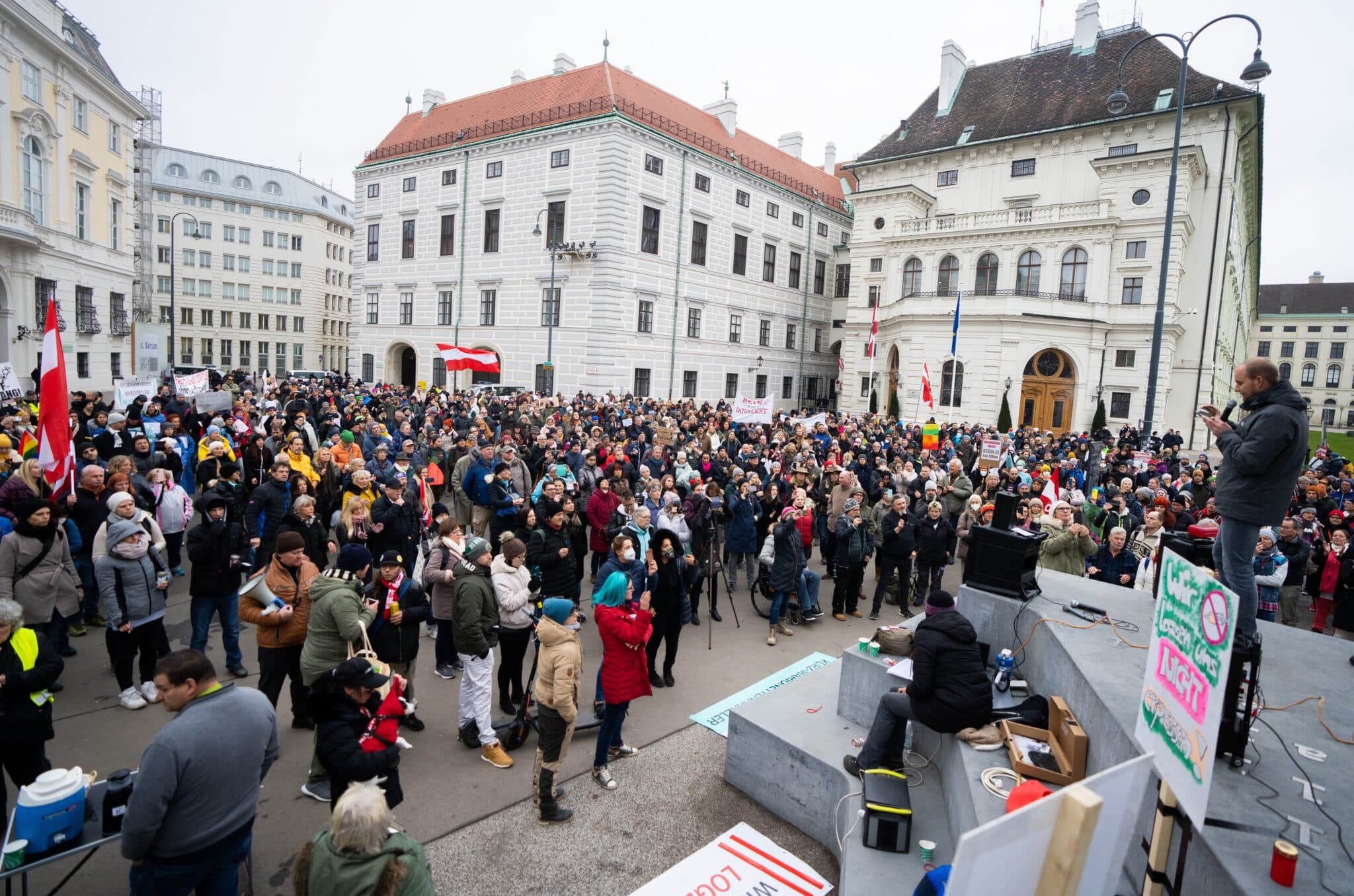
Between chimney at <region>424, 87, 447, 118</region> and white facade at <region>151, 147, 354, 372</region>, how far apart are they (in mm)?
32221

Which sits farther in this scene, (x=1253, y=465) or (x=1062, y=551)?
(x=1062, y=551)

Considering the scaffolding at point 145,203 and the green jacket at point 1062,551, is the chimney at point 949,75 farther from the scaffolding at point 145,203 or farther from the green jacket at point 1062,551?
the scaffolding at point 145,203

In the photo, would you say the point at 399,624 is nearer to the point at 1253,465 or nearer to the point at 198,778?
the point at 198,778

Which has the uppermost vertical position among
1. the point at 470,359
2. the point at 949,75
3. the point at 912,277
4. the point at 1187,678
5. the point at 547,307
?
the point at 949,75

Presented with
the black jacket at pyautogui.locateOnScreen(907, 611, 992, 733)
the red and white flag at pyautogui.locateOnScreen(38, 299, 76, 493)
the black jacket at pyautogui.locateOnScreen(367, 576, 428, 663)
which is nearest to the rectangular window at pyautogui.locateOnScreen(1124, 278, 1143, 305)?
the black jacket at pyautogui.locateOnScreen(907, 611, 992, 733)

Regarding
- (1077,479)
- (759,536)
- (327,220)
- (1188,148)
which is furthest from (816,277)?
(327,220)

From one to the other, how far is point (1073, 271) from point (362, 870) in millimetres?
38913

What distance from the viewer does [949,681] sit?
532 centimetres

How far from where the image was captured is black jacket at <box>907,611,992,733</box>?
5.27 meters

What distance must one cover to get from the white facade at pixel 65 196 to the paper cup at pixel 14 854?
31.2 m

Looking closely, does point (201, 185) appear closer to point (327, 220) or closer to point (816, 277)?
point (327, 220)

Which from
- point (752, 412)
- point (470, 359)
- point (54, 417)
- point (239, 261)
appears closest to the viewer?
point (54, 417)

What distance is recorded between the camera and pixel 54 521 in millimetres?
6320

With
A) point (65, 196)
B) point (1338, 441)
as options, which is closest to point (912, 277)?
point (65, 196)
